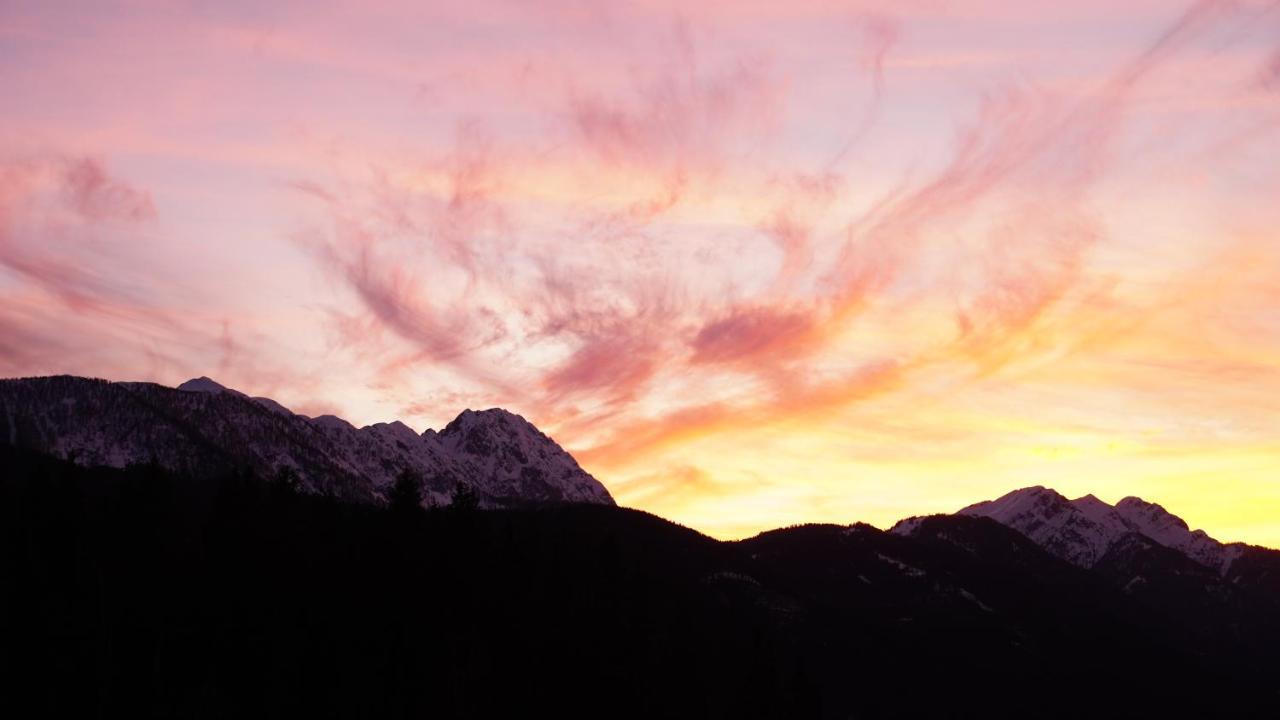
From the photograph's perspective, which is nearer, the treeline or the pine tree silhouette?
the treeline

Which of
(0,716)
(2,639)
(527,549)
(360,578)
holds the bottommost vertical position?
(0,716)

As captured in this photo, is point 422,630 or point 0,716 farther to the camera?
point 422,630

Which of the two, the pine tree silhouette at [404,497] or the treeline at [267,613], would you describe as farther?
the pine tree silhouette at [404,497]

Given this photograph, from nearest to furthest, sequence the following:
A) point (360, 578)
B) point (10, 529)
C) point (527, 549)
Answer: point (10, 529), point (360, 578), point (527, 549)

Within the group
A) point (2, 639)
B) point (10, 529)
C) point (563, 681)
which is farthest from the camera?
point (563, 681)

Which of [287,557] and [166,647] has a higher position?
[287,557]

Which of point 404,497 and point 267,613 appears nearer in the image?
point 267,613

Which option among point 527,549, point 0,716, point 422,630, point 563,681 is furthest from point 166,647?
point 527,549

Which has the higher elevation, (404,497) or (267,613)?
(404,497)

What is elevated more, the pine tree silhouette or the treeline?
the pine tree silhouette

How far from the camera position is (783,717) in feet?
641

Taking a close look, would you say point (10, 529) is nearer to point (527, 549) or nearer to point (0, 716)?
point (0, 716)

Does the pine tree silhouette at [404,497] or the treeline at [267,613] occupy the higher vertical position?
the pine tree silhouette at [404,497]

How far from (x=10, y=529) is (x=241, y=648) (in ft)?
86.8
